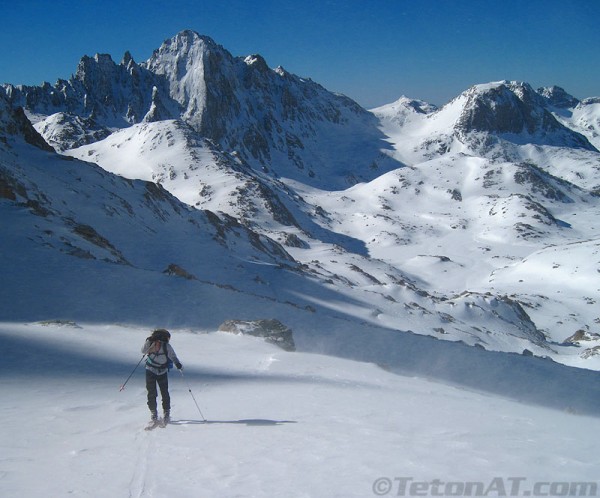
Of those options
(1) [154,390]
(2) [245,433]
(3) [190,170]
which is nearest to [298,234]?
(3) [190,170]

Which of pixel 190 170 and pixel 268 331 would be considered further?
pixel 190 170

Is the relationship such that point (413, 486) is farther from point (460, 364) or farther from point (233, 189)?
point (233, 189)

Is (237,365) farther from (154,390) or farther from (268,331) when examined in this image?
(154,390)

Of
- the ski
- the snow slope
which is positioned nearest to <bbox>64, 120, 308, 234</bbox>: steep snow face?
Answer: the snow slope

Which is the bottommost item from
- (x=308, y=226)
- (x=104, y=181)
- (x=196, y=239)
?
(x=196, y=239)

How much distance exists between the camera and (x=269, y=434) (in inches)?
324

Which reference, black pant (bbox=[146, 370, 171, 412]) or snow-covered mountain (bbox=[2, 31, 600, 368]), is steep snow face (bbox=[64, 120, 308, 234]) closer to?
snow-covered mountain (bbox=[2, 31, 600, 368])

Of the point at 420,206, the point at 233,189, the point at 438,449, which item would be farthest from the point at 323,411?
the point at 420,206

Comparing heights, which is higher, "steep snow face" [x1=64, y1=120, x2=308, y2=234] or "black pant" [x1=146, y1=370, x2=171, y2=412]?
"steep snow face" [x1=64, y1=120, x2=308, y2=234]

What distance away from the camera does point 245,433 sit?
838 cm

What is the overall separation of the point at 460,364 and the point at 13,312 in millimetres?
19204

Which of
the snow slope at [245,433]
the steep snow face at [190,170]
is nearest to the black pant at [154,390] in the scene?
the snow slope at [245,433]

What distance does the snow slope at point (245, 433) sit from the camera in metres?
6.11

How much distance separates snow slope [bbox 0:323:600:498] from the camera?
20.0 ft
